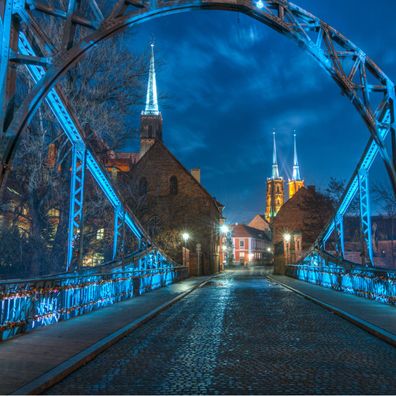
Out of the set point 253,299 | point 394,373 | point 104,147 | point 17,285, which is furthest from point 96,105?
point 394,373

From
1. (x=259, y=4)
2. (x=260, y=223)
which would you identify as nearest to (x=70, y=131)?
(x=259, y=4)

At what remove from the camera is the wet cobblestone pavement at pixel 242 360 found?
220 inches

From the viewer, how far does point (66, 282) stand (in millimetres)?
10984

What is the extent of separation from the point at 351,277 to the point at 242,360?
13.2 m

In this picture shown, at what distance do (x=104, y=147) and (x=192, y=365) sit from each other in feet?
52.3

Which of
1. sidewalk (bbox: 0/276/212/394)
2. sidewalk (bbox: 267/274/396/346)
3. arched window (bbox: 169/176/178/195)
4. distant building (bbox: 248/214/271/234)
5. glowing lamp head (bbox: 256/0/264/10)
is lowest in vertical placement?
sidewalk (bbox: 0/276/212/394)

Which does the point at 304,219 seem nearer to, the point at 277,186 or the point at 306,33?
the point at 306,33

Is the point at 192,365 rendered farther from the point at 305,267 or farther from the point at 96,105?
the point at 305,267

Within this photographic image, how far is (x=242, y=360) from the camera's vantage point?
7.02 m

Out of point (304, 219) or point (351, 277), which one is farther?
point (304, 219)

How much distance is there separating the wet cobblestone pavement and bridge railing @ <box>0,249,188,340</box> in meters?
1.94

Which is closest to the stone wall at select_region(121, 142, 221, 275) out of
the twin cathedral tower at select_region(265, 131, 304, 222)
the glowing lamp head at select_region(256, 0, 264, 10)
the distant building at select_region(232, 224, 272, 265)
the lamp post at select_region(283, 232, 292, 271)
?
the lamp post at select_region(283, 232, 292, 271)

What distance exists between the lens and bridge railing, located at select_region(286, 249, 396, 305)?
14578mm

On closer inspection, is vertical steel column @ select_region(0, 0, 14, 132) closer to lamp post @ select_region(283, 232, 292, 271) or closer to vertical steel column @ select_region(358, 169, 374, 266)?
vertical steel column @ select_region(358, 169, 374, 266)
